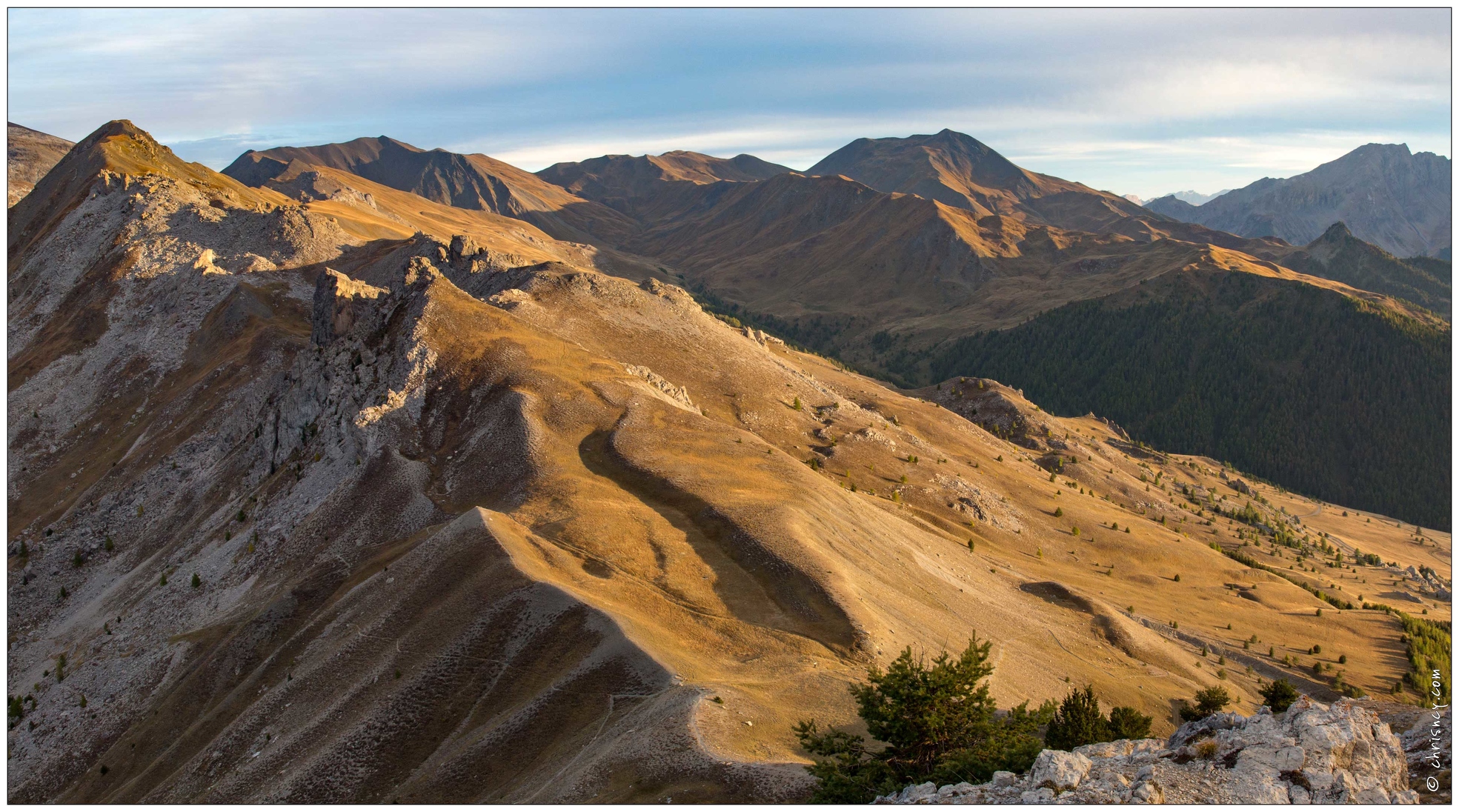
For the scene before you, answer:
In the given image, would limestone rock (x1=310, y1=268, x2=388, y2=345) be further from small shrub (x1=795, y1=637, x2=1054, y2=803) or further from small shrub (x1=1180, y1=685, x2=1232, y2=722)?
small shrub (x1=1180, y1=685, x2=1232, y2=722)

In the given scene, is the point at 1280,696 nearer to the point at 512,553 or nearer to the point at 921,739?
the point at 921,739

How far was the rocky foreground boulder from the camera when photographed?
25.1 m

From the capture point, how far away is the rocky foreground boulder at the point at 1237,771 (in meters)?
25.1

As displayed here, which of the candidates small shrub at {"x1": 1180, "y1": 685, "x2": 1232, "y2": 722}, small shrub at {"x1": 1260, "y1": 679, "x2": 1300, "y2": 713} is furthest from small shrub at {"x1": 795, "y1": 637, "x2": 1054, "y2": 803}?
small shrub at {"x1": 1180, "y1": 685, "x2": 1232, "y2": 722}

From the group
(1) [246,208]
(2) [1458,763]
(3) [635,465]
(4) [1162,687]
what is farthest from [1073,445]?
(1) [246,208]

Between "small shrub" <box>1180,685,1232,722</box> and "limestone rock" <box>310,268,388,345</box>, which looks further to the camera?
"limestone rock" <box>310,268,388,345</box>

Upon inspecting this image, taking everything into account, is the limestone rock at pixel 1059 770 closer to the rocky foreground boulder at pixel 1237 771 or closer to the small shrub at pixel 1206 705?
the rocky foreground boulder at pixel 1237 771

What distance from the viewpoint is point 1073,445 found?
140750mm

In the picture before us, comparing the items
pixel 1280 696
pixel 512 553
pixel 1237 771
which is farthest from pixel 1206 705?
pixel 512 553

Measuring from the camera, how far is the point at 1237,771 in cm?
2583

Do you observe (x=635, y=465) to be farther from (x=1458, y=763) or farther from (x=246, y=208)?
(x=246, y=208)

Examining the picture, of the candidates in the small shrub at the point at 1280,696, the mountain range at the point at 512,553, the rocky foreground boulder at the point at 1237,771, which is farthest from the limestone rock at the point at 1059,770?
the small shrub at the point at 1280,696

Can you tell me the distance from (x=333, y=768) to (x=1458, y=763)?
43.3 m

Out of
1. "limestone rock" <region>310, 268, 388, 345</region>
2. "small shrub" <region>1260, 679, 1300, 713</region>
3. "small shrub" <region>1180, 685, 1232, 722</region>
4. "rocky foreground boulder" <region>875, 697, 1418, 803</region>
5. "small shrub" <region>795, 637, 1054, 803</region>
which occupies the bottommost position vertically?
"small shrub" <region>1180, 685, 1232, 722</region>
